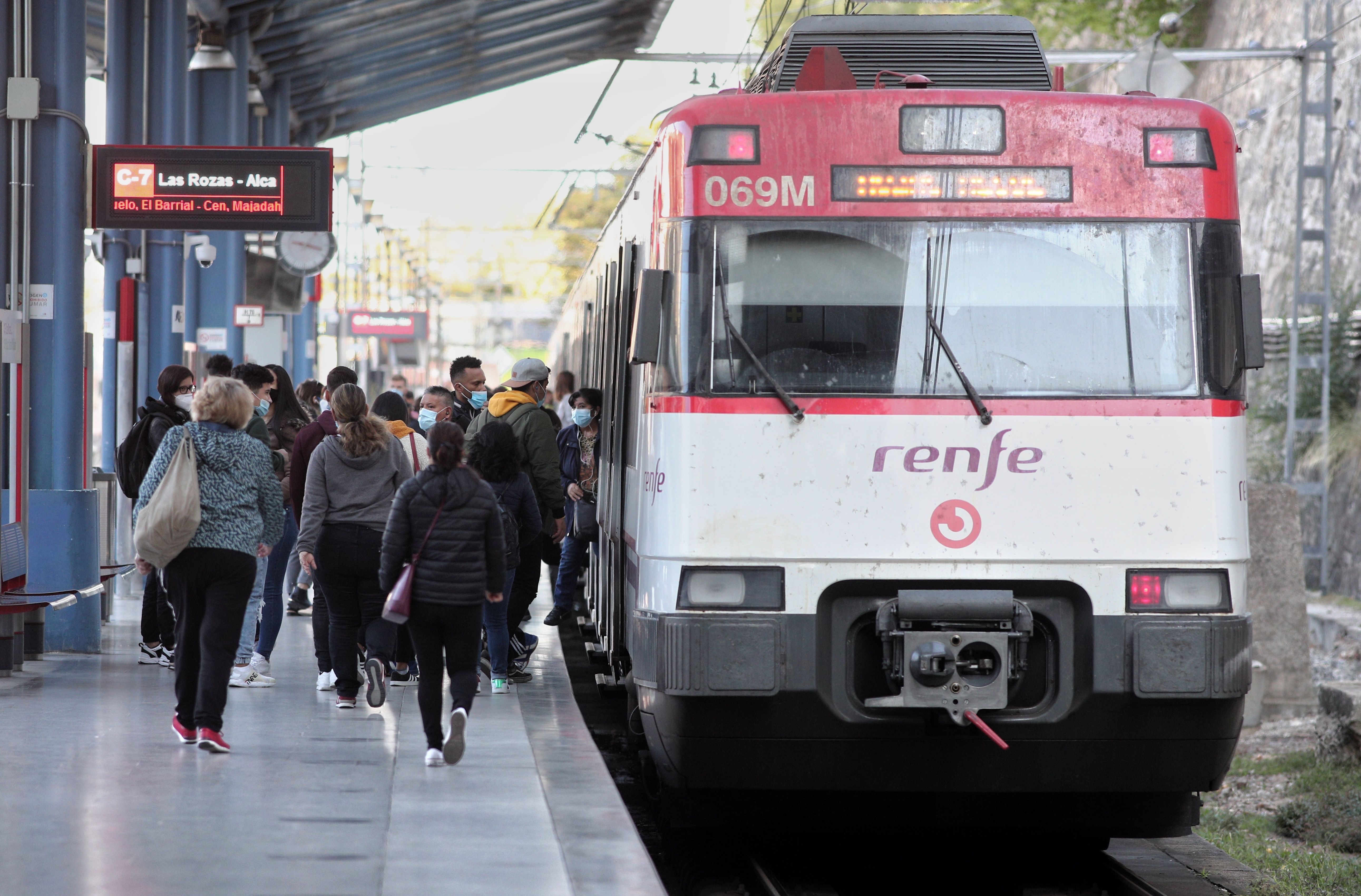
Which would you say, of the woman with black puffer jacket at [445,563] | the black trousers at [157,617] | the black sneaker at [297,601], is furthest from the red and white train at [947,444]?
the black sneaker at [297,601]

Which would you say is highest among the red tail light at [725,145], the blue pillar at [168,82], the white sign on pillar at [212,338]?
the blue pillar at [168,82]

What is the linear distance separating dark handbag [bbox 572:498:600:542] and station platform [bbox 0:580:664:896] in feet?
7.92

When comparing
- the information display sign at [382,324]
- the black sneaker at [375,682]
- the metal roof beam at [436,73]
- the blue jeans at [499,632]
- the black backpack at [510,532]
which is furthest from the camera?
the information display sign at [382,324]

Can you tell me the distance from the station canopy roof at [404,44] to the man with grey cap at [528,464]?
11.8m

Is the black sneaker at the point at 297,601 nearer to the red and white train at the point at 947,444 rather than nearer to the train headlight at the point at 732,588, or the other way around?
the red and white train at the point at 947,444

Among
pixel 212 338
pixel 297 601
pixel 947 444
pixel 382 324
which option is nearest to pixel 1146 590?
pixel 947 444

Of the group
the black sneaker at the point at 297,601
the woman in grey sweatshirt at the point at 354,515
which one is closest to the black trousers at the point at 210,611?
the woman in grey sweatshirt at the point at 354,515

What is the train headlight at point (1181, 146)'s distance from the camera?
6844 mm

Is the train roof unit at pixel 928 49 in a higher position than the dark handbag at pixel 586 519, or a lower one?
higher

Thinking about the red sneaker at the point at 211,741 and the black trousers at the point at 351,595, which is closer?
the red sneaker at the point at 211,741

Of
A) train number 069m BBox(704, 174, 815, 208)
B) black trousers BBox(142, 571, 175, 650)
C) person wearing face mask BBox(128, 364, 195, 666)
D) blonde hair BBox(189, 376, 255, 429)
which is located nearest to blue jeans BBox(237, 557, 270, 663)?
person wearing face mask BBox(128, 364, 195, 666)

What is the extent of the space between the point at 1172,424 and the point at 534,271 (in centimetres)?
7834

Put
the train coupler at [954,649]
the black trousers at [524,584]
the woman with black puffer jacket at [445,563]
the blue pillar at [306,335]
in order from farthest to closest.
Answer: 1. the blue pillar at [306,335]
2. the black trousers at [524,584]
3. the woman with black puffer jacket at [445,563]
4. the train coupler at [954,649]

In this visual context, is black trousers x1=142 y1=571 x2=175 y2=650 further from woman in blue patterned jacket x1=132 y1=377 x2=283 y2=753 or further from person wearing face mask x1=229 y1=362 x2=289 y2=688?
woman in blue patterned jacket x1=132 y1=377 x2=283 y2=753
